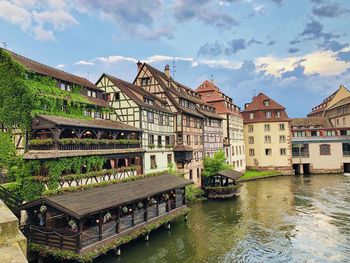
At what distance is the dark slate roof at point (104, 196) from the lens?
57.6ft

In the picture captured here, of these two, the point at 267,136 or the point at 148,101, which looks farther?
the point at 267,136

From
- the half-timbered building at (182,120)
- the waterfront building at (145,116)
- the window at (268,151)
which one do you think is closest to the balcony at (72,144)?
the waterfront building at (145,116)

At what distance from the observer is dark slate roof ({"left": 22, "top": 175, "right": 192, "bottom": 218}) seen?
57.6ft

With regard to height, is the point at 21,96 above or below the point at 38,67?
below

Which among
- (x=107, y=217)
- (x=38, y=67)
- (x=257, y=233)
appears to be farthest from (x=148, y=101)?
(x=257, y=233)

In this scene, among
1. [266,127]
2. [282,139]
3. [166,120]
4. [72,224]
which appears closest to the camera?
[72,224]

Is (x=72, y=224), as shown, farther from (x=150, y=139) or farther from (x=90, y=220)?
(x=150, y=139)

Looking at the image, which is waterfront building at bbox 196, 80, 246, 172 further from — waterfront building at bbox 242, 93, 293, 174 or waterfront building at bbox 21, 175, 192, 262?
waterfront building at bbox 21, 175, 192, 262

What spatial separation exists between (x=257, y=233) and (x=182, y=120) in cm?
1825

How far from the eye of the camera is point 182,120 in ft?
128

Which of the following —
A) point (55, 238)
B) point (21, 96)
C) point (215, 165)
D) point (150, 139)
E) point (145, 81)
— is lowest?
point (55, 238)

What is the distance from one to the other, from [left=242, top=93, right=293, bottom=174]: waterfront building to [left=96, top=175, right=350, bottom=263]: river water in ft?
77.6

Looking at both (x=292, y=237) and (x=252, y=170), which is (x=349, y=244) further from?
(x=252, y=170)

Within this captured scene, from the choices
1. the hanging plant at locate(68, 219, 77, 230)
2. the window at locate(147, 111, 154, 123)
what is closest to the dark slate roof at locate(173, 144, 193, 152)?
the window at locate(147, 111, 154, 123)
